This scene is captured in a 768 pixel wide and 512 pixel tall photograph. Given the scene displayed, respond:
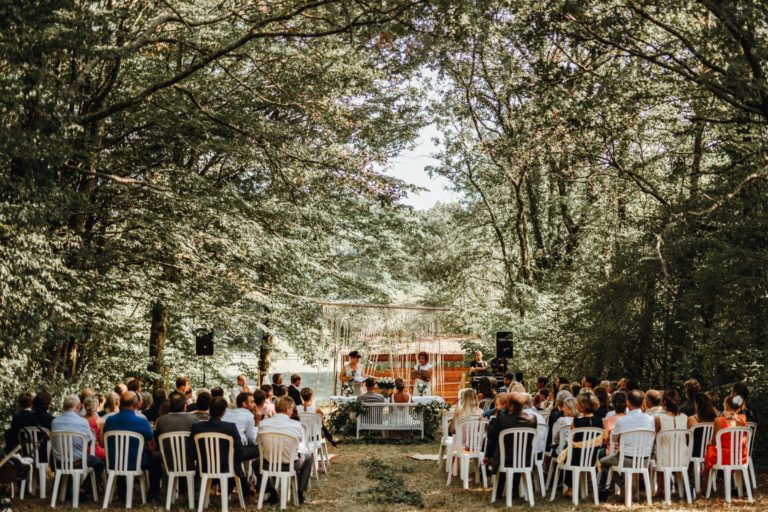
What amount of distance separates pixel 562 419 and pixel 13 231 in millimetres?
6098

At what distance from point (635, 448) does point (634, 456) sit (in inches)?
3.4

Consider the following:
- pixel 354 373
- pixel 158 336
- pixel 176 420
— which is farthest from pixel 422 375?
pixel 176 420

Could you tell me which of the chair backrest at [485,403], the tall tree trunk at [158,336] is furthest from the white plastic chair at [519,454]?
the tall tree trunk at [158,336]

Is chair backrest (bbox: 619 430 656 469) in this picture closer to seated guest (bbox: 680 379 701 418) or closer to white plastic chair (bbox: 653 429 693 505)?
white plastic chair (bbox: 653 429 693 505)

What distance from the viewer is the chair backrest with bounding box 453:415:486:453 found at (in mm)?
8742

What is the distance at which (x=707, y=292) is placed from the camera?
1024cm

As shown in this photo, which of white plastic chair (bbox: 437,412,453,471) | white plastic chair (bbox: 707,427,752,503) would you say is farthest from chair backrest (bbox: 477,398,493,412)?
white plastic chair (bbox: 707,427,752,503)

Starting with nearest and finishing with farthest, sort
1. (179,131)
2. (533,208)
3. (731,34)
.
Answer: (731,34) < (179,131) < (533,208)

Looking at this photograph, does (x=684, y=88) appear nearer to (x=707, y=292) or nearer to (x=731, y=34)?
(x=731, y=34)

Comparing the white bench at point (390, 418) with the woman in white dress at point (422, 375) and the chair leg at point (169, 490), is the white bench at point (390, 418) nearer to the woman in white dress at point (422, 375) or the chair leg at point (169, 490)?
the woman in white dress at point (422, 375)

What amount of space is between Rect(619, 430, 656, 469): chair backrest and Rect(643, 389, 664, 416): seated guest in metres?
0.56

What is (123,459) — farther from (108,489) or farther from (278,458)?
(278,458)

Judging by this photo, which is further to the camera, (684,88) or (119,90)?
(119,90)

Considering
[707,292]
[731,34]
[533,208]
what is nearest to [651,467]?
[707,292]
